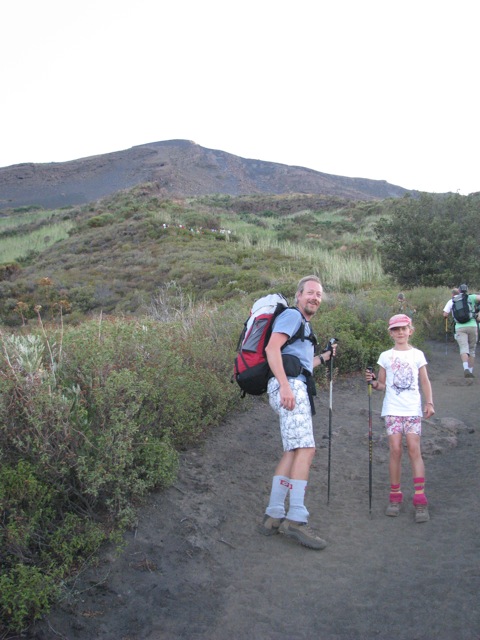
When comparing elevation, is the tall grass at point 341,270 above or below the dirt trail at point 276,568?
above

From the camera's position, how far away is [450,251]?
16.5 m

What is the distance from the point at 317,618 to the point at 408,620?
1.63ft

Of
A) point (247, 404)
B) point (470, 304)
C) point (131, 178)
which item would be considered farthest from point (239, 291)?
point (131, 178)

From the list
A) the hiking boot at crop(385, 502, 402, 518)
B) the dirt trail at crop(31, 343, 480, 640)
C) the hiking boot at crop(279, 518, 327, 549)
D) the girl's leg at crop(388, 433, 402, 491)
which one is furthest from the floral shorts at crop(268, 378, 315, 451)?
the hiking boot at crop(385, 502, 402, 518)

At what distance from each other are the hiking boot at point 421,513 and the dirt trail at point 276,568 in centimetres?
5

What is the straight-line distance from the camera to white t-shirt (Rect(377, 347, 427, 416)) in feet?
15.3

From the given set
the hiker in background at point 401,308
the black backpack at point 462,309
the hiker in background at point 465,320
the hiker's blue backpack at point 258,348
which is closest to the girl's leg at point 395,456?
the hiker's blue backpack at point 258,348

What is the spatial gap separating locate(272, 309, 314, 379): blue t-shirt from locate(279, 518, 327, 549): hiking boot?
40.5 inches

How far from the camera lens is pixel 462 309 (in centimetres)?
979

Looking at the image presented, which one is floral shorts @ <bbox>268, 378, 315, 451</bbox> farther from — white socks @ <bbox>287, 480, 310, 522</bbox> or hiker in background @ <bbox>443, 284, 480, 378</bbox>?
hiker in background @ <bbox>443, 284, 480, 378</bbox>

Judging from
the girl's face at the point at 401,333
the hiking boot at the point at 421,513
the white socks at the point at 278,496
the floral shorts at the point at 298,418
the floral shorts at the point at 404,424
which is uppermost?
the girl's face at the point at 401,333

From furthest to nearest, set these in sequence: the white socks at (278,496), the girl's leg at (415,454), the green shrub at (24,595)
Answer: the girl's leg at (415,454), the white socks at (278,496), the green shrub at (24,595)

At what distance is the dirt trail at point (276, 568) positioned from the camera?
3205 millimetres

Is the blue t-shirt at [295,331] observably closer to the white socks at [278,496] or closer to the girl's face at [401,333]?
the white socks at [278,496]
